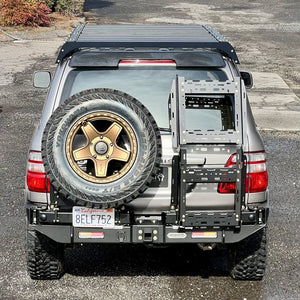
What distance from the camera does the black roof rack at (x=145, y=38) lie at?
6766 mm

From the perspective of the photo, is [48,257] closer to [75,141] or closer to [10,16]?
[75,141]

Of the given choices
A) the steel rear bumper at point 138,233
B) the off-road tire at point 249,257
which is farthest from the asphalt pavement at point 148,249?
the steel rear bumper at point 138,233

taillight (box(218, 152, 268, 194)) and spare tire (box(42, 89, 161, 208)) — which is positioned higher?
spare tire (box(42, 89, 161, 208))

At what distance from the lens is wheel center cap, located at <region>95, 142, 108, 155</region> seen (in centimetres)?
566

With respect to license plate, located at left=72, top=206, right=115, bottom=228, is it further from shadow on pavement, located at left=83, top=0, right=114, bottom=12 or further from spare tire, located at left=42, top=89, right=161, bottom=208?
shadow on pavement, located at left=83, top=0, right=114, bottom=12

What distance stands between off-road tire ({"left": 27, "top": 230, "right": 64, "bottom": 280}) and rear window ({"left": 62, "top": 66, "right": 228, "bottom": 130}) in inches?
49.3

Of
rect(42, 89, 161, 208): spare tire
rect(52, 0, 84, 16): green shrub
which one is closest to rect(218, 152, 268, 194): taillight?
rect(42, 89, 161, 208): spare tire

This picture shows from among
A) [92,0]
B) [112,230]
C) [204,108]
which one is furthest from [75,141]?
[92,0]

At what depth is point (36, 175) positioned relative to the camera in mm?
5934

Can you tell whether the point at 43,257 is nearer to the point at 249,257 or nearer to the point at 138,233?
the point at 138,233

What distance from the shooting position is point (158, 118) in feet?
20.7

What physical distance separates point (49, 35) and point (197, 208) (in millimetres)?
18438

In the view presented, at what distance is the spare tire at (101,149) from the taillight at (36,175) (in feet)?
0.88

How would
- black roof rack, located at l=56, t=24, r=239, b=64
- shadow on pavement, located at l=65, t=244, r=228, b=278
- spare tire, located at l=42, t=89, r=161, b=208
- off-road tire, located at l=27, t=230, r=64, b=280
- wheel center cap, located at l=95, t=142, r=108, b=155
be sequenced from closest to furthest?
spare tire, located at l=42, t=89, r=161, b=208 < wheel center cap, located at l=95, t=142, r=108, b=155 < off-road tire, located at l=27, t=230, r=64, b=280 < black roof rack, located at l=56, t=24, r=239, b=64 < shadow on pavement, located at l=65, t=244, r=228, b=278
